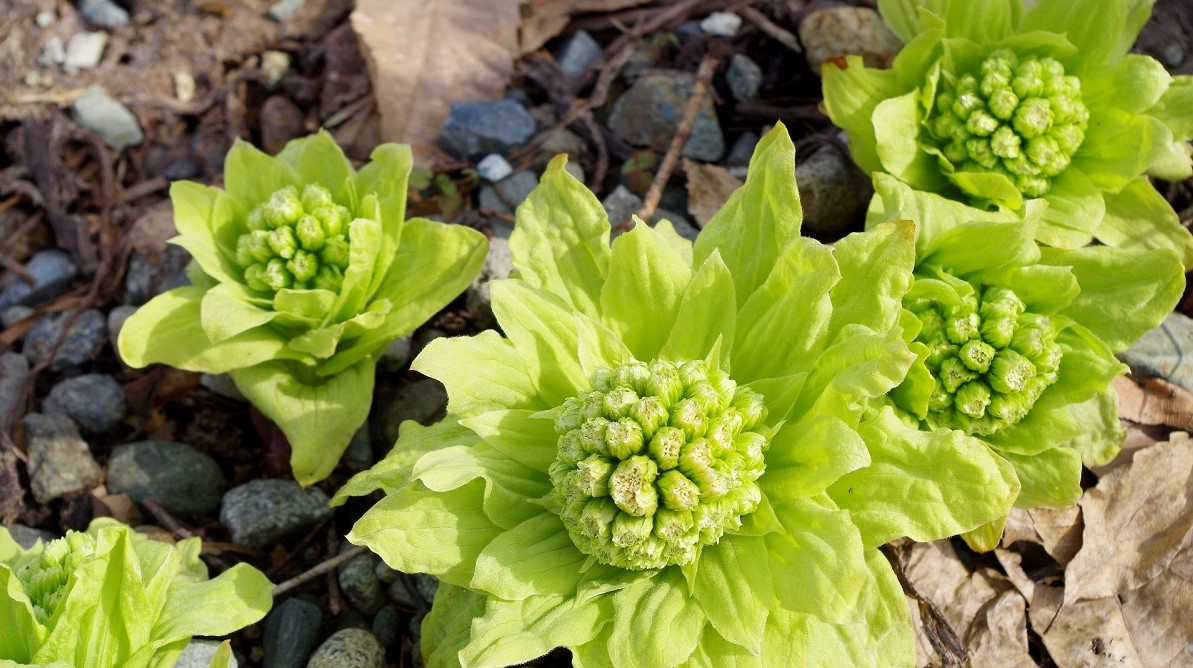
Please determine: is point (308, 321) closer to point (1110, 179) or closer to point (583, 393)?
point (583, 393)

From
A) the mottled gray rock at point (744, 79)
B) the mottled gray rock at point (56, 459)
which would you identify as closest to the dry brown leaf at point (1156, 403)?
the mottled gray rock at point (744, 79)

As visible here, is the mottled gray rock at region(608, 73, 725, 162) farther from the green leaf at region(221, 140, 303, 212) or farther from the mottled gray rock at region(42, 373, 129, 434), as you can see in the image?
the mottled gray rock at region(42, 373, 129, 434)

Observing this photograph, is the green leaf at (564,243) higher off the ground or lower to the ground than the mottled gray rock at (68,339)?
higher

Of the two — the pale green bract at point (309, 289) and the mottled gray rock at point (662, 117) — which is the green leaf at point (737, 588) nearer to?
the pale green bract at point (309, 289)

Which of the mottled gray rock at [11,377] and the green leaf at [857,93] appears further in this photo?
the mottled gray rock at [11,377]

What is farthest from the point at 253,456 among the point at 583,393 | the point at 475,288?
the point at 583,393

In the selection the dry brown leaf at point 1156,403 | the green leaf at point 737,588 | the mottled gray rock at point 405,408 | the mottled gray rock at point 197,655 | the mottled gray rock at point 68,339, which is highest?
the green leaf at point 737,588

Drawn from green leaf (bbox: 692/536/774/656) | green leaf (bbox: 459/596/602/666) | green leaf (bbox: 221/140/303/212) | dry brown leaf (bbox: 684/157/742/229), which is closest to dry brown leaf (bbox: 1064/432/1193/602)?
green leaf (bbox: 692/536/774/656)
